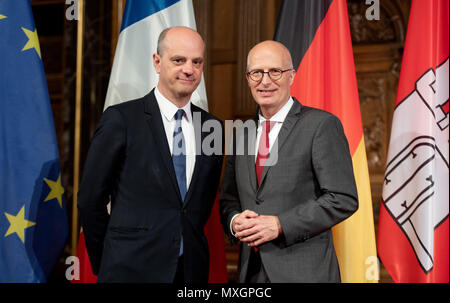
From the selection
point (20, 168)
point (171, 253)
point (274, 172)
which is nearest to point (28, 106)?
point (20, 168)

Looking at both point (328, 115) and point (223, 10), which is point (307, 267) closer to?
point (328, 115)

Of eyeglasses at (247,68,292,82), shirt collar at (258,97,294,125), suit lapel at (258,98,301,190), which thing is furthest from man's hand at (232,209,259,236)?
eyeglasses at (247,68,292,82)

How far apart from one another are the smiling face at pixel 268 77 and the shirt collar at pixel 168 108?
263mm

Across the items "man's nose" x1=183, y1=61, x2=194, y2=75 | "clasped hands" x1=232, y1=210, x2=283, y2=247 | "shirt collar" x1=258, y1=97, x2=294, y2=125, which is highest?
"man's nose" x1=183, y1=61, x2=194, y2=75

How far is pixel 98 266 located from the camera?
1729mm

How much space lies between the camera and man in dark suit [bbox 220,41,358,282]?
152cm

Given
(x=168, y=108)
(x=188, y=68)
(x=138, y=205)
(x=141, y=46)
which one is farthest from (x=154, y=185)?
(x=141, y=46)

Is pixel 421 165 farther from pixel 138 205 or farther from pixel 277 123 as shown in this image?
pixel 138 205

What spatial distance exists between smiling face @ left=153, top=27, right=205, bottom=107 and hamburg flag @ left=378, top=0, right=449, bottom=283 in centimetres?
105

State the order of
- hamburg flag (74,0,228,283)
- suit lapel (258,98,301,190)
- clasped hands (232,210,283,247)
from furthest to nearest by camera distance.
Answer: hamburg flag (74,0,228,283) → suit lapel (258,98,301,190) → clasped hands (232,210,283,247)

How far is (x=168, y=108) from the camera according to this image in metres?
1.75

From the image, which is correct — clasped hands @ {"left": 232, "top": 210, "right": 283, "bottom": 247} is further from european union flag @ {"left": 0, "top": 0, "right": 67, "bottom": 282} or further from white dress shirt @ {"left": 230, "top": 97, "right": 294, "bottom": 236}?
european union flag @ {"left": 0, "top": 0, "right": 67, "bottom": 282}

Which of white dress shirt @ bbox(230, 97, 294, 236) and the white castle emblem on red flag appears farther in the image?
the white castle emblem on red flag

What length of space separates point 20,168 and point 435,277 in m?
1.92
